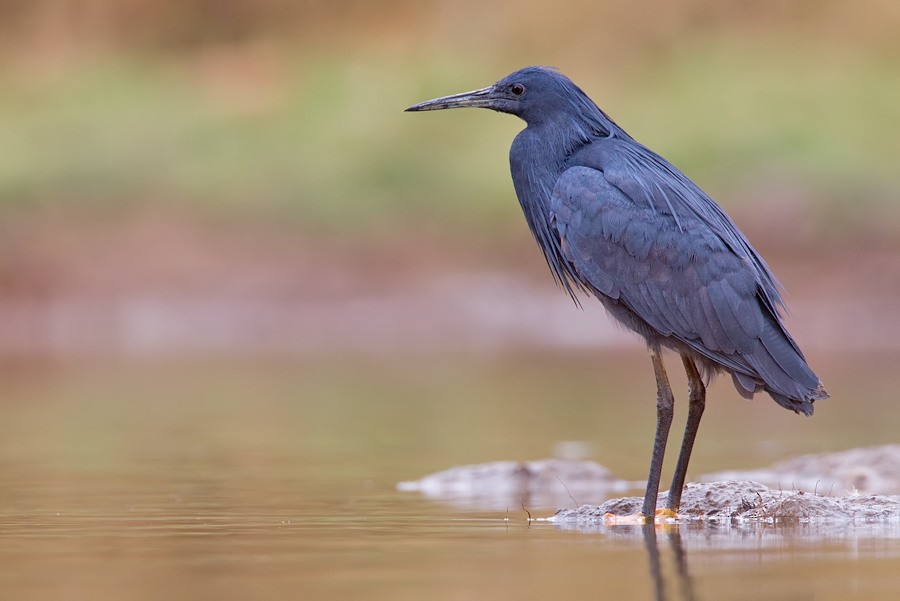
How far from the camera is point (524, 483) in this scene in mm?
8609

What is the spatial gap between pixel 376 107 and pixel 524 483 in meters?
19.8

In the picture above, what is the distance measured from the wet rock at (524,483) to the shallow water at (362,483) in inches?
11.3

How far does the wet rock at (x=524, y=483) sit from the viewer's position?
8.12m

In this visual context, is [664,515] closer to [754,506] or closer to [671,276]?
[754,506]

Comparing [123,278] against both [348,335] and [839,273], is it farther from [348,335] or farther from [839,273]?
[839,273]

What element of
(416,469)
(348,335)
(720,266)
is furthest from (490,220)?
(720,266)

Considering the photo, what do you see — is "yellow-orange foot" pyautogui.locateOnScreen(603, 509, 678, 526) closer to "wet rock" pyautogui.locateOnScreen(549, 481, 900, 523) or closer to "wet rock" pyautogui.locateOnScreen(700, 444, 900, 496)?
"wet rock" pyautogui.locateOnScreen(549, 481, 900, 523)

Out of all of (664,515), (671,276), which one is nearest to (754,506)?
(664,515)

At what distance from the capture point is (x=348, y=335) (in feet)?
74.3

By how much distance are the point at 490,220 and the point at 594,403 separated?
11370mm

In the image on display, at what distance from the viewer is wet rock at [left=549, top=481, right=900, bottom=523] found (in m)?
6.63

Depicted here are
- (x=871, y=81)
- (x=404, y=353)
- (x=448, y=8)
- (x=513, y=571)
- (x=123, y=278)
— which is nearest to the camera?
(x=513, y=571)

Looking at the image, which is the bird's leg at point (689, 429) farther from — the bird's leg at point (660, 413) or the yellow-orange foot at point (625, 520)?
the yellow-orange foot at point (625, 520)

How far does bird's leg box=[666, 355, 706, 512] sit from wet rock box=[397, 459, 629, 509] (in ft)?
3.06
